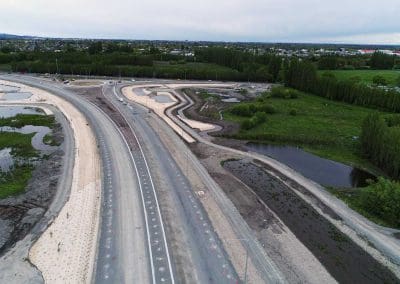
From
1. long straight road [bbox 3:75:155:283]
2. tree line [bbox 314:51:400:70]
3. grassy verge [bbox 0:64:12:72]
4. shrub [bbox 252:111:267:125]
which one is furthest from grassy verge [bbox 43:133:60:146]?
tree line [bbox 314:51:400:70]

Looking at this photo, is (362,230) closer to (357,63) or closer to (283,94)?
(283,94)

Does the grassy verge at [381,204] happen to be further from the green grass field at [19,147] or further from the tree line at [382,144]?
the green grass field at [19,147]

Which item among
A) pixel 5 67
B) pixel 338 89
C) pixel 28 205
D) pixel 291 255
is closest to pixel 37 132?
pixel 28 205

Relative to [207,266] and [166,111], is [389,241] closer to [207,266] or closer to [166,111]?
[207,266]

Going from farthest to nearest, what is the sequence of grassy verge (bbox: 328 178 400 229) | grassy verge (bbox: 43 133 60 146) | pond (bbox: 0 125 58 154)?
1. grassy verge (bbox: 43 133 60 146)
2. pond (bbox: 0 125 58 154)
3. grassy verge (bbox: 328 178 400 229)

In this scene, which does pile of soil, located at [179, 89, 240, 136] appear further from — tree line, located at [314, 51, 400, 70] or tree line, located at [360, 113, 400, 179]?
tree line, located at [314, 51, 400, 70]
